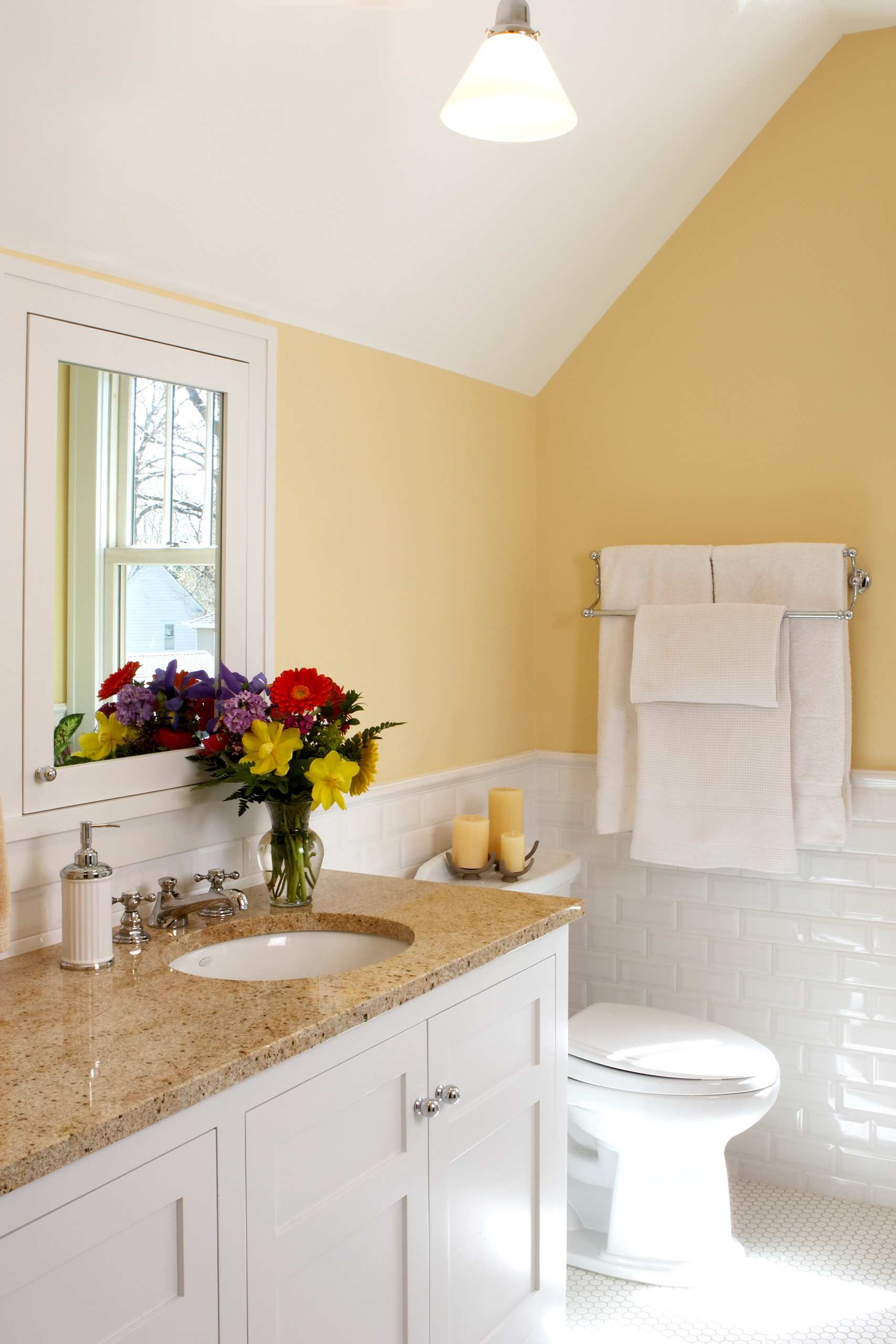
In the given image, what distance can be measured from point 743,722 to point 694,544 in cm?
48

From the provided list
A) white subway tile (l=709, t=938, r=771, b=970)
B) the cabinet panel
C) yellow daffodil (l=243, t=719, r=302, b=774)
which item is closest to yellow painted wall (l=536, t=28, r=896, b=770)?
white subway tile (l=709, t=938, r=771, b=970)

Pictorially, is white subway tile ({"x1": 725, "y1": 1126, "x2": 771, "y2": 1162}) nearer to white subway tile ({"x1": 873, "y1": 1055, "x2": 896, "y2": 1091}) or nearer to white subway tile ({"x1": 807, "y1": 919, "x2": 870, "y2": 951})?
white subway tile ({"x1": 873, "y1": 1055, "x2": 896, "y2": 1091})

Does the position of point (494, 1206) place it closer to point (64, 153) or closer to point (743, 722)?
point (743, 722)

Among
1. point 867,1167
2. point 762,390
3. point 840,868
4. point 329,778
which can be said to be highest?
point 762,390

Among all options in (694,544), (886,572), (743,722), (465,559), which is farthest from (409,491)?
(886,572)

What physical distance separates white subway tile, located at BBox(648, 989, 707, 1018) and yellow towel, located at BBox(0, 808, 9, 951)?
177cm

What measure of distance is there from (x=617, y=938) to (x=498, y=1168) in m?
1.24

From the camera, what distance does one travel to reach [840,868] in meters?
2.57

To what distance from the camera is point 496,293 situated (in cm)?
248

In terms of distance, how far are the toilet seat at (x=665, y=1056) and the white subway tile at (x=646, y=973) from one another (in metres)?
0.34

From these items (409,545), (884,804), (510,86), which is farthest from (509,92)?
(884,804)

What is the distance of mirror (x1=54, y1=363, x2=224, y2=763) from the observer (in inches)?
64.6

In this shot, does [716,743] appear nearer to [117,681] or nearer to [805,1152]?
[805,1152]

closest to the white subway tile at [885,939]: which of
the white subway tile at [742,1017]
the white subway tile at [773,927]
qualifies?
the white subway tile at [773,927]
